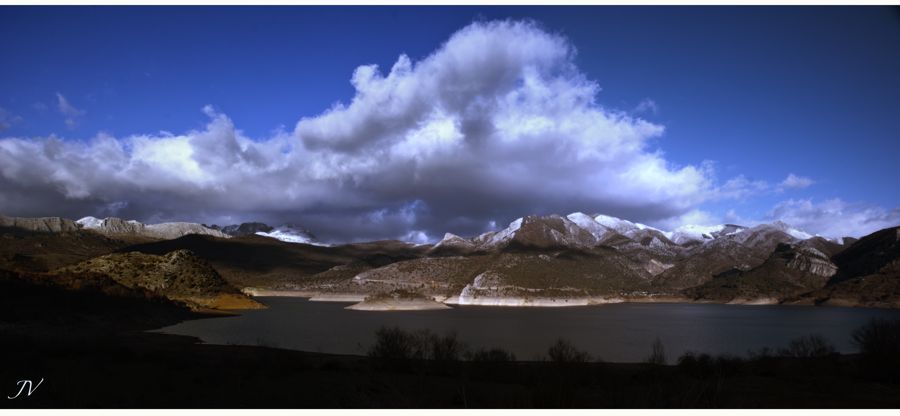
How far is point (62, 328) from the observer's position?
4288 cm

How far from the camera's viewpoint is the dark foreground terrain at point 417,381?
40.1 ft

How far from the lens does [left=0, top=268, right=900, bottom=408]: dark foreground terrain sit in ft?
40.1

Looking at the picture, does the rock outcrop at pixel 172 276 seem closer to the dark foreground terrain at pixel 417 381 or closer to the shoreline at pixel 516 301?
the shoreline at pixel 516 301

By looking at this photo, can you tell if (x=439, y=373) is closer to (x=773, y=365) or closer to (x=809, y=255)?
(x=773, y=365)

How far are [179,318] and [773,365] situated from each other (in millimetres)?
57776

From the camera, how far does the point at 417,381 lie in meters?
20.1

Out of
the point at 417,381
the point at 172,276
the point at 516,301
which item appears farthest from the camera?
the point at 516,301
